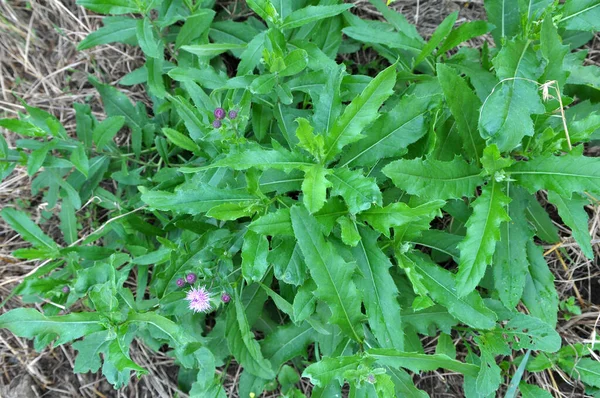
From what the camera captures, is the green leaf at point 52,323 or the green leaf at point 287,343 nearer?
the green leaf at point 52,323

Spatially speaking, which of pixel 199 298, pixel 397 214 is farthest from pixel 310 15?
pixel 199 298

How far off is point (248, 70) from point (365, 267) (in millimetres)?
1285

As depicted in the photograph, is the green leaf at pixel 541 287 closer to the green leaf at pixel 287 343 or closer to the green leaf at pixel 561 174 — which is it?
the green leaf at pixel 561 174

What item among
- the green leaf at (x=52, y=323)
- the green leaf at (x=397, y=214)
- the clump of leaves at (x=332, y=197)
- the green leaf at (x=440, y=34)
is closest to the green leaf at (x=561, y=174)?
the clump of leaves at (x=332, y=197)

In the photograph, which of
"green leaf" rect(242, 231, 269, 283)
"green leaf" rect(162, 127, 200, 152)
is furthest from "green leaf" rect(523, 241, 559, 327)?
"green leaf" rect(162, 127, 200, 152)

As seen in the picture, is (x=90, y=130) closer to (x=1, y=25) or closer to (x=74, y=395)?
(x=1, y=25)

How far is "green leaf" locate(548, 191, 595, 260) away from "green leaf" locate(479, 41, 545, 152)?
Answer: 1.54ft

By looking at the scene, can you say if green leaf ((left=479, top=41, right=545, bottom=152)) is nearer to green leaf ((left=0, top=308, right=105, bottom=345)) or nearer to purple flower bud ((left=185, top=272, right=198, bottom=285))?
purple flower bud ((left=185, top=272, right=198, bottom=285))

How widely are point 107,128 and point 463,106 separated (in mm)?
2130

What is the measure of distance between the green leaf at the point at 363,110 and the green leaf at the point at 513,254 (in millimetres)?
938

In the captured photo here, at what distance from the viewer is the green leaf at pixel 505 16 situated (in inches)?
109

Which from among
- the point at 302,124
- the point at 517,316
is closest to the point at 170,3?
the point at 302,124

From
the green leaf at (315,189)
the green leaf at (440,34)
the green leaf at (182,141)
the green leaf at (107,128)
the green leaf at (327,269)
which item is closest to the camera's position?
Answer: the green leaf at (315,189)

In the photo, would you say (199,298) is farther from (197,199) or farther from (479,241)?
(479,241)
